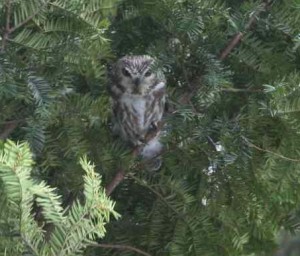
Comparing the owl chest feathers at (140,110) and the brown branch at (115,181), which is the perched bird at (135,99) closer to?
the owl chest feathers at (140,110)

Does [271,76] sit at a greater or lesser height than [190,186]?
greater

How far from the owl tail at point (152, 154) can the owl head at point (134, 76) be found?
22cm

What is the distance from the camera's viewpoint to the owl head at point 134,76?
5.29 feet

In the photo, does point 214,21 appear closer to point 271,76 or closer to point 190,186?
point 271,76

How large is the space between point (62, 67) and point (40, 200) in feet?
1.09

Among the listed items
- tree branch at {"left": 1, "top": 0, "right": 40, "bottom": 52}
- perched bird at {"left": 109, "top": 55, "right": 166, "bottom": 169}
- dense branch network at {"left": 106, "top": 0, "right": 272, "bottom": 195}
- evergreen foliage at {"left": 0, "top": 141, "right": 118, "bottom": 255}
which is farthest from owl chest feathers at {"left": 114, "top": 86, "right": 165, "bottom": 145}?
evergreen foliage at {"left": 0, "top": 141, "right": 118, "bottom": 255}

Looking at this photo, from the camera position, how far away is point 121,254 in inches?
54.2

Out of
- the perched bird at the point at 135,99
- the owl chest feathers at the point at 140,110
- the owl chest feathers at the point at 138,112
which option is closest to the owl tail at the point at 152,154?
the perched bird at the point at 135,99

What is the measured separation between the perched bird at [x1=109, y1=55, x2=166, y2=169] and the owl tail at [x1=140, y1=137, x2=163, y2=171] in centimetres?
1

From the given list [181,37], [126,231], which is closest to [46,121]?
[181,37]

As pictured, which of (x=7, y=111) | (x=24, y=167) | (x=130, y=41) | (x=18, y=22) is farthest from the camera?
(x=130, y=41)

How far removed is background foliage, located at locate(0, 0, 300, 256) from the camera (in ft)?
3.52

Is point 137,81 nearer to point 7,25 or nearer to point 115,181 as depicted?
point 115,181

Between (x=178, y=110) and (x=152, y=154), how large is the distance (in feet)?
0.57
